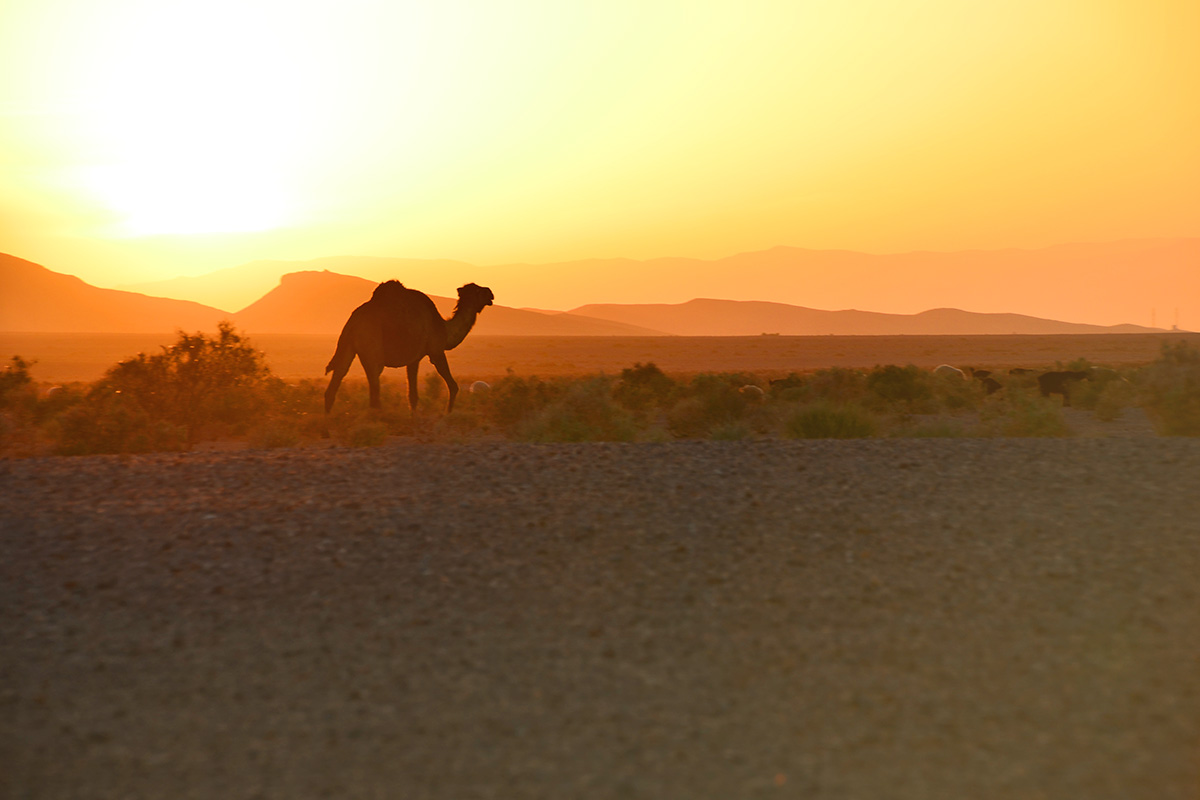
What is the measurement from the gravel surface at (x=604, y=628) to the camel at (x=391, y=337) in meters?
7.78

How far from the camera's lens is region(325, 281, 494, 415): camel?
18344mm

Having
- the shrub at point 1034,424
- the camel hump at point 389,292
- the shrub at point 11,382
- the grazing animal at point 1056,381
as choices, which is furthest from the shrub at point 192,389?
the grazing animal at point 1056,381

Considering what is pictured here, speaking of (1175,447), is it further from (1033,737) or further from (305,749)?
(305,749)

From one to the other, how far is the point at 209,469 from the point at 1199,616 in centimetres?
889

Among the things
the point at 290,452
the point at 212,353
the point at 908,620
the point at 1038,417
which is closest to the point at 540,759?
the point at 908,620

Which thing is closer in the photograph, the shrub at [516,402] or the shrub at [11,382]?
the shrub at [11,382]

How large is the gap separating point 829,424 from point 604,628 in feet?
32.6

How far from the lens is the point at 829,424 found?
15859 mm

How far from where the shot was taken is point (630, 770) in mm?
4836

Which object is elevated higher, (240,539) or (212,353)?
(212,353)

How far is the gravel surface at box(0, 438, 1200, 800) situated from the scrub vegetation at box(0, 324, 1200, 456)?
6416 millimetres

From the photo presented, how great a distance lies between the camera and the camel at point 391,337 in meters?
18.3

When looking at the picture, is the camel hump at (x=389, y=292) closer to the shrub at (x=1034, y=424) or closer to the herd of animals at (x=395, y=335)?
the herd of animals at (x=395, y=335)

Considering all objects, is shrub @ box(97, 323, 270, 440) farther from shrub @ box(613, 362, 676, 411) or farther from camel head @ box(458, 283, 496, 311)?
shrub @ box(613, 362, 676, 411)
